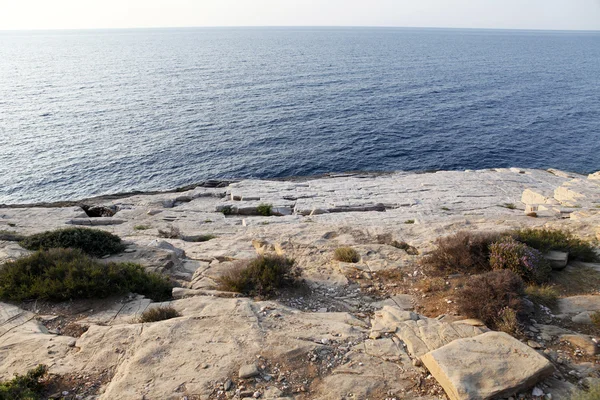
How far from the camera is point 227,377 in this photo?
25.8 feet

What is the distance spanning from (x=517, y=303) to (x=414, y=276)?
150 inches

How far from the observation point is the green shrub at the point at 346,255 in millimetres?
14812

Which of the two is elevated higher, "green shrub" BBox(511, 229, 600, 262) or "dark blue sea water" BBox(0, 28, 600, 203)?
"green shrub" BBox(511, 229, 600, 262)

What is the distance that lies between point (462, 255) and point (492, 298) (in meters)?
3.27

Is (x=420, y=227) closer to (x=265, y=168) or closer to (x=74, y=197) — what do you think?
(x=265, y=168)

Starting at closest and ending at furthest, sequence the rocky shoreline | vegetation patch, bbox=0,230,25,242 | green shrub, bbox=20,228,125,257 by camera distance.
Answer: the rocky shoreline
green shrub, bbox=20,228,125,257
vegetation patch, bbox=0,230,25,242

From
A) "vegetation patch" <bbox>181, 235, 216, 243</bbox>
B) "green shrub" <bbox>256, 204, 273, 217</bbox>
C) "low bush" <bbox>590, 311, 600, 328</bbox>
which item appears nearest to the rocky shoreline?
"low bush" <bbox>590, 311, 600, 328</bbox>

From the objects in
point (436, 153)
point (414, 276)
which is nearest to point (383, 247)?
point (414, 276)

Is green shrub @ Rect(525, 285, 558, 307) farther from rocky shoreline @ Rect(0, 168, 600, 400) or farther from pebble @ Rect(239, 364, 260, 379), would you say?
pebble @ Rect(239, 364, 260, 379)

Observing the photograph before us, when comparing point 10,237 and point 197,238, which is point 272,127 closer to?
point 197,238

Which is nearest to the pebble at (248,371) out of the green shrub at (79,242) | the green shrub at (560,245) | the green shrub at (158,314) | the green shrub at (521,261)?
the green shrub at (158,314)

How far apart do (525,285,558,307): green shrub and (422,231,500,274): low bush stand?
1963 mm

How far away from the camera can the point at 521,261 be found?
12.3 meters

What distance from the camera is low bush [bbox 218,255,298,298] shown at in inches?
472
